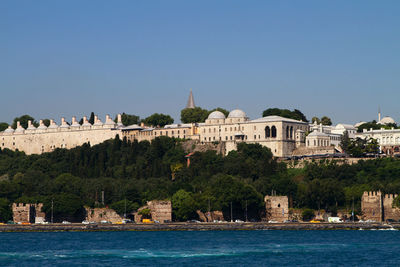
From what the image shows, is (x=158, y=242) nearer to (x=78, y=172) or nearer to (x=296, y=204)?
(x=296, y=204)

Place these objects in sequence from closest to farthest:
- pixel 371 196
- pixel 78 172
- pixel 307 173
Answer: pixel 371 196, pixel 307 173, pixel 78 172

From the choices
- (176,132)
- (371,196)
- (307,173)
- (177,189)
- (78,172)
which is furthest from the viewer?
(176,132)

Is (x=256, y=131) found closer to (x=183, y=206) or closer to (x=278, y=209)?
(x=278, y=209)

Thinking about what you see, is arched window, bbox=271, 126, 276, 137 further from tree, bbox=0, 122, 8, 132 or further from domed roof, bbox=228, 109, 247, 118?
tree, bbox=0, 122, 8, 132

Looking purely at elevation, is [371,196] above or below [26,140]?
below

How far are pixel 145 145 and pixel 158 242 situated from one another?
48239mm

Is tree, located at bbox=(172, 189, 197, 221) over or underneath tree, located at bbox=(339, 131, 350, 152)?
underneath

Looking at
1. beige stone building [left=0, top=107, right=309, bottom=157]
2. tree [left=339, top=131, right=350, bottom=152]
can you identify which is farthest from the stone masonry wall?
tree [left=339, top=131, right=350, bottom=152]

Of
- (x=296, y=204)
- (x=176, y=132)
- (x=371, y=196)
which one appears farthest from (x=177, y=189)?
(x=176, y=132)

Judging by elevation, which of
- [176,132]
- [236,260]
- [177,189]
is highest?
[176,132]

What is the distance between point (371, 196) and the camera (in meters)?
85.1

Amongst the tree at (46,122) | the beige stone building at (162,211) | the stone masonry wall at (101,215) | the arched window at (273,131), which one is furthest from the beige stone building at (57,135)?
the beige stone building at (162,211)

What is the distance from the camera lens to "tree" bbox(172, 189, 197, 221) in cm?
8512

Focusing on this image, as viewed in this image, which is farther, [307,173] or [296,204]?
[307,173]
